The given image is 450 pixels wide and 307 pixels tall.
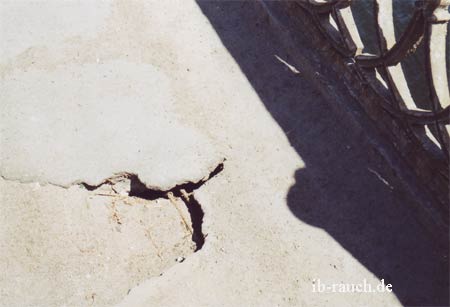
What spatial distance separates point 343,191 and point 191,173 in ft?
3.91

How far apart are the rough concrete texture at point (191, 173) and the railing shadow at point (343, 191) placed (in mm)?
11

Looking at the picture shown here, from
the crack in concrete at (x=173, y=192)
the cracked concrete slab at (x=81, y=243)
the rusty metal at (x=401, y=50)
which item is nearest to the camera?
the rusty metal at (x=401, y=50)

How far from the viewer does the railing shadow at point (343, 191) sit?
11.6 ft

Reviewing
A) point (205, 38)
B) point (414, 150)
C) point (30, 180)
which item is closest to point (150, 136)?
point (30, 180)

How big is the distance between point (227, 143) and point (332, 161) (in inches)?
34.3

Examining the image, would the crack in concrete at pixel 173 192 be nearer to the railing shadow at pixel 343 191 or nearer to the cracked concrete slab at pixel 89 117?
the cracked concrete slab at pixel 89 117

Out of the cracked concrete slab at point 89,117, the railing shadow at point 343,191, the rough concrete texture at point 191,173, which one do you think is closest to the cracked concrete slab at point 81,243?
the rough concrete texture at point 191,173

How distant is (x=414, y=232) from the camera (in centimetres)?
370

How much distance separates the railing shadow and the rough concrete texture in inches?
0.4

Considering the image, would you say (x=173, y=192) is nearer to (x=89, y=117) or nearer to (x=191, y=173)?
(x=191, y=173)

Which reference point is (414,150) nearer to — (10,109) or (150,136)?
(150,136)

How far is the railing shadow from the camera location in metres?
3.52

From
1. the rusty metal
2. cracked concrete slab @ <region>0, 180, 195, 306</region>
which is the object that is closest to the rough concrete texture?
cracked concrete slab @ <region>0, 180, 195, 306</region>

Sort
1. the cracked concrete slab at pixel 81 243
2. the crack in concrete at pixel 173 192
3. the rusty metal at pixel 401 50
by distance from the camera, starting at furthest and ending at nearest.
A: the crack in concrete at pixel 173 192
the cracked concrete slab at pixel 81 243
the rusty metal at pixel 401 50
